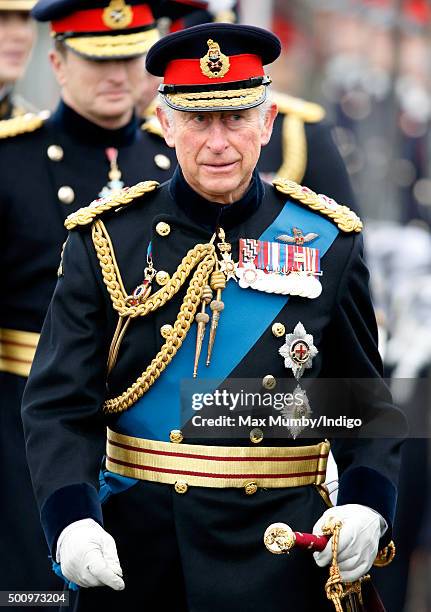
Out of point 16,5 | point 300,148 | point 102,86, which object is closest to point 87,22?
point 102,86

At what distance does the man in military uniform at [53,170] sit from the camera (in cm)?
659

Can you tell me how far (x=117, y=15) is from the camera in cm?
675

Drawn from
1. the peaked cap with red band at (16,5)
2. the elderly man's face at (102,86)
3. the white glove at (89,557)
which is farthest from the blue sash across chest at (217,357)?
the peaked cap with red band at (16,5)

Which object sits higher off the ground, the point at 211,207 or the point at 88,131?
the point at 211,207

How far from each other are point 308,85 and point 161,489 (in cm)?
1938

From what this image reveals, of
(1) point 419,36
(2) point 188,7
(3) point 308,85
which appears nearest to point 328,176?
(2) point 188,7

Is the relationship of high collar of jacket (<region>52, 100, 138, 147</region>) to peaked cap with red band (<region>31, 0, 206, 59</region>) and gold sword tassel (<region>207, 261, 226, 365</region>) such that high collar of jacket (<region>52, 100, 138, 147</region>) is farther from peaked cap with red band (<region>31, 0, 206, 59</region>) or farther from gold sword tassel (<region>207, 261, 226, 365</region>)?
gold sword tassel (<region>207, 261, 226, 365</region>)

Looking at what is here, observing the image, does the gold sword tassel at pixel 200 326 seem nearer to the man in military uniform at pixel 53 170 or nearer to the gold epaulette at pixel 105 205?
the gold epaulette at pixel 105 205

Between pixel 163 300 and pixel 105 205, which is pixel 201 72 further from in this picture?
pixel 163 300

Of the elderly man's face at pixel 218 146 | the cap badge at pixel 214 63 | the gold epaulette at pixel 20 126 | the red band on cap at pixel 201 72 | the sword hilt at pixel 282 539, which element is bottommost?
the gold epaulette at pixel 20 126

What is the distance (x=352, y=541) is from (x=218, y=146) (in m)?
1.06

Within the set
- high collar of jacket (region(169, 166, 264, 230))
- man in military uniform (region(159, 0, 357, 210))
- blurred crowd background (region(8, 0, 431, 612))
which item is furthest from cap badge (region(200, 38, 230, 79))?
blurred crowd background (region(8, 0, 431, 612))

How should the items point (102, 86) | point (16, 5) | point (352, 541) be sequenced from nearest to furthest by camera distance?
point (352, 541)
point (102, 86)
point (16, 5)

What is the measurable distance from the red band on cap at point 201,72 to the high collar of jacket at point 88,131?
1.78 metres
